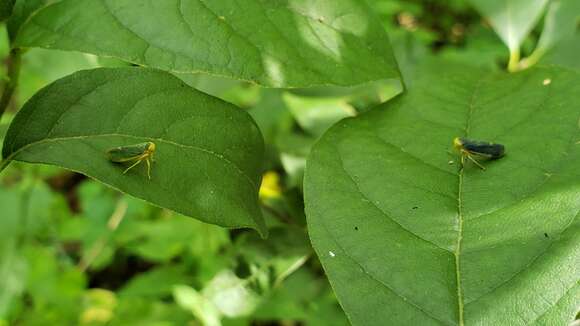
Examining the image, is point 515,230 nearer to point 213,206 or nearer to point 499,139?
point 499,139

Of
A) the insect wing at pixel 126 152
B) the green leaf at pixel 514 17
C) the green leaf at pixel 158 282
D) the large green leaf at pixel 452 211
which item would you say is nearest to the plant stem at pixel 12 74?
the insect wing at pixel 126 152

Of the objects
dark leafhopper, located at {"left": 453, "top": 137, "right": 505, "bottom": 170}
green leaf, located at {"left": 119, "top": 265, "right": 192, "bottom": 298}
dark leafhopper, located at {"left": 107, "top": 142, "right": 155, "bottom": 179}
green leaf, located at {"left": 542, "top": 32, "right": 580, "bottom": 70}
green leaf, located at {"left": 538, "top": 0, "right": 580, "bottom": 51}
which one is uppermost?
dark leafhopper, located at {"left": 107, "top": 142, "right": 155, "bottom": 179}

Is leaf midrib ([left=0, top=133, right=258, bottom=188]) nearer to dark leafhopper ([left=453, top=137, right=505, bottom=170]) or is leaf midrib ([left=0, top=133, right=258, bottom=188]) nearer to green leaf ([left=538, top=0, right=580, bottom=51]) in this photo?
dark leafhopper ([left=453, top=137, right=505, bottom=170])

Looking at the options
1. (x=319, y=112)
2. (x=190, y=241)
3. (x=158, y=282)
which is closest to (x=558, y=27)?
(x=319, y=112)

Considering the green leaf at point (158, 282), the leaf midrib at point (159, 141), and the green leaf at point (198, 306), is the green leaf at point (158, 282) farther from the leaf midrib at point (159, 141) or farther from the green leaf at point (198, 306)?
the leaf midrib at point (159, 141)

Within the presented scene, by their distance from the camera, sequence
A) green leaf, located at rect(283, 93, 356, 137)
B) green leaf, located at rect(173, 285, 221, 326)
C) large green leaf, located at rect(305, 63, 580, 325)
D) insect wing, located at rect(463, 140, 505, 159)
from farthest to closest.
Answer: green leaf, located at rect(173, 285, 221, 326) < green leaf, located at rect(283, 93, 356, 137) < insect wing, located at rect(463, 140, 505, 159) < large green leaf, located at rect(305, 63, 580, 325)

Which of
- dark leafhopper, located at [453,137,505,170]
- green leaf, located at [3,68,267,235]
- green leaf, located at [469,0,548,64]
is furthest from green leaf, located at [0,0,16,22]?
green leaf, located at [469,0,548,64]

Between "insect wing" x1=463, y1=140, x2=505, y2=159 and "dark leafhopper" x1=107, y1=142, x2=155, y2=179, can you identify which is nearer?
"dark leafhopper" x1=107, y1=142, x2=155, y2=179
